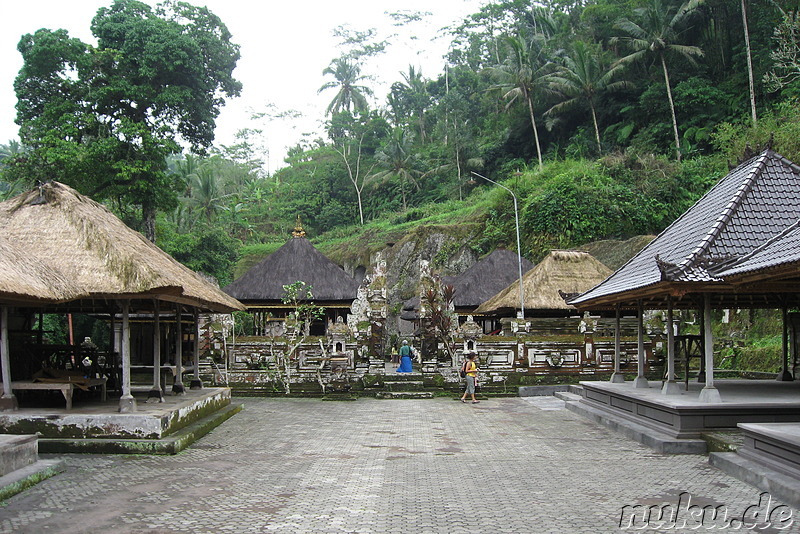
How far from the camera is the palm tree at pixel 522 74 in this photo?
36.2 m

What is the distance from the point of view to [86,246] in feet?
29.7

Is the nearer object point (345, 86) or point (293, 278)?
point (293, 278)

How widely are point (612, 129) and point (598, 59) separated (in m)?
4.11

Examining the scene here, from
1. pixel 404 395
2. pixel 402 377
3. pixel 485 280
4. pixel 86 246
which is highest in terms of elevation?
pixel 485 280

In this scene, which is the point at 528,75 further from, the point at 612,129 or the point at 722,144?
the point at 722,144

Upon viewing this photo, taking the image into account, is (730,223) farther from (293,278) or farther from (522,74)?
(522,74)

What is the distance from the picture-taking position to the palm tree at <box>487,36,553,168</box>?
36.2m

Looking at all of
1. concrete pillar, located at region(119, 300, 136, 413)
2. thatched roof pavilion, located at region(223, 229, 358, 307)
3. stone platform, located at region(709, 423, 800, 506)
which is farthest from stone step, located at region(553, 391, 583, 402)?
thatched roof pavilion, located at region(223, 229, 358, 307)

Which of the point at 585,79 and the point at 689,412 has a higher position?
the point at 585,79

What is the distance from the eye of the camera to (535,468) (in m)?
7.62

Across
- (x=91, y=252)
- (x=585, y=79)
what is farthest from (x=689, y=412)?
(x=585, y=79)

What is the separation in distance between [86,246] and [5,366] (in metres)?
1.89

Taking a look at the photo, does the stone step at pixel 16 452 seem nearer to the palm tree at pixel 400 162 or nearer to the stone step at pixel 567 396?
the stone step at pixel 567 396

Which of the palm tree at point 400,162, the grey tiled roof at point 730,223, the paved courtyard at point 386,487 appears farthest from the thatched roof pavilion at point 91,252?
the palm tree at point 400,162
